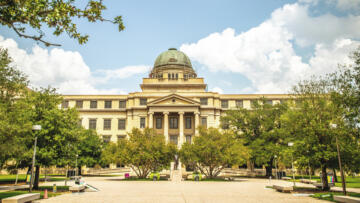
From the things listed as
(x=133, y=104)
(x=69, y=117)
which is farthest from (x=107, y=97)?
(x=69, y=117)

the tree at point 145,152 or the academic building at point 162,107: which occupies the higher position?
the academic building at point 162,107

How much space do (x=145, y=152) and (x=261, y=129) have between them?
2163 cm

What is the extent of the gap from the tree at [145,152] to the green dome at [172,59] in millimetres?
40774

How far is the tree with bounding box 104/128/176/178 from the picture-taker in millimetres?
38281

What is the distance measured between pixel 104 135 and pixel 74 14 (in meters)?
57.9

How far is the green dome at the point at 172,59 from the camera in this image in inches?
3125

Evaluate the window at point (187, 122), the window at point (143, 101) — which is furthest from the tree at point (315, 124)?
the window at point (143, 101)

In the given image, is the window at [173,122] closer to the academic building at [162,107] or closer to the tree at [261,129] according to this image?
the academic building at [162,107]

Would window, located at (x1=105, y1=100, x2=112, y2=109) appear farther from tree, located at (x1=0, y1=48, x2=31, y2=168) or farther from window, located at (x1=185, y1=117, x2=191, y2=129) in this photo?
tree, located at (x1=0, y1=48, x2=31, y2=168)

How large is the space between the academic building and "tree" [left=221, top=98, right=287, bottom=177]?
11.4 meters

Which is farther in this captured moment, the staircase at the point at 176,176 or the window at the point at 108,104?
the window at the point at 108,104

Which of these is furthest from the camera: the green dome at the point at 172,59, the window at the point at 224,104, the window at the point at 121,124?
the green dome at the point at 172,59

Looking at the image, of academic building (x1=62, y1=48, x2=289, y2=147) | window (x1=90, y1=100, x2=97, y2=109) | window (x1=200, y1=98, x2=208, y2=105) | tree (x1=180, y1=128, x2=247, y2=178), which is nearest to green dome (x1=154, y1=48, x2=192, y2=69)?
academic building (x1=62, y1=48, x2=289, y2=147)

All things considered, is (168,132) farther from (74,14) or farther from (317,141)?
(74,14)
